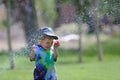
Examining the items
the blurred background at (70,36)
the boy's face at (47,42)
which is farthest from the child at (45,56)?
the blurred background at (70,36)

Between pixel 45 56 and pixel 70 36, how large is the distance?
35.3ft

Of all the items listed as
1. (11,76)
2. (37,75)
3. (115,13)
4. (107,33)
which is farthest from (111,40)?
(37,75)

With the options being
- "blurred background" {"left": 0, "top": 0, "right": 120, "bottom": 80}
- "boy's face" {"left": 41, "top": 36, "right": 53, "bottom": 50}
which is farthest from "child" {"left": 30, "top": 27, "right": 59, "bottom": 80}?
"blurred background" {"left": 0, "top": 0, "right": 120, "bottom": 80}

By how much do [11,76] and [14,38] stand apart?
21.9 meters

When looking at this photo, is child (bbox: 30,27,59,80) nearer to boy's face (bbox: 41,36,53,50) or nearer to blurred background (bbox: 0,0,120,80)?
boy's face (bbox: 41,36,53,50)

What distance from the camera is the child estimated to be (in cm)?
643

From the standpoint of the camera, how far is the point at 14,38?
33.2 meters

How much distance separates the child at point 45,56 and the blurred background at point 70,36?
1591 mm

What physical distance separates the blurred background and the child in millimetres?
1591

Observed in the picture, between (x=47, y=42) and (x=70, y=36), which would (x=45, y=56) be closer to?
(x=47, y=42)

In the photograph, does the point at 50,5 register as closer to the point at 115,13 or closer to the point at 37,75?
the point at 115,13

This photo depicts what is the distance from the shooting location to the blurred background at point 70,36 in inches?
399

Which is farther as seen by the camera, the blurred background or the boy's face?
the blurred background

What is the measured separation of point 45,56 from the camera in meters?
6.51
